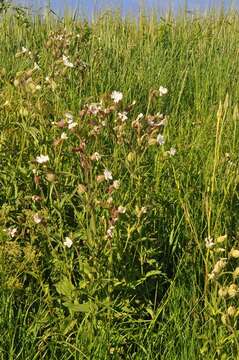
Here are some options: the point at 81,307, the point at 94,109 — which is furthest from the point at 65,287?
the point at 94,109

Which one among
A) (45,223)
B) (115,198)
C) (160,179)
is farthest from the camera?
(160,179)

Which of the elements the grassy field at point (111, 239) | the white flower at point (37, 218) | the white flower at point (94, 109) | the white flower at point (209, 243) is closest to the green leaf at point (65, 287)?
the grassy field at point (111, 239)

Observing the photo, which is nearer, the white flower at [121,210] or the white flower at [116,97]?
the white flower at [121,210]

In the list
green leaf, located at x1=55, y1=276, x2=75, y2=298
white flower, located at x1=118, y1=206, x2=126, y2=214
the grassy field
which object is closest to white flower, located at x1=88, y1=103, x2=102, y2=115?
the grassy field

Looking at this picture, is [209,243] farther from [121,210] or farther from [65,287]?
[65,287]

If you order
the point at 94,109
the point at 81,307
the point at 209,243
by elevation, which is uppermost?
the point at 94,109

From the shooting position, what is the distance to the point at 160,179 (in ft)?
6.46

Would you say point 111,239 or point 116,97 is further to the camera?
point 116,97

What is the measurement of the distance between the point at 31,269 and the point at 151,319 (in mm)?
337

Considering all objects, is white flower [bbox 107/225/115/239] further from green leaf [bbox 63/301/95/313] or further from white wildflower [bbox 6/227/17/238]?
white wildflower [bbox 6/227/17/238]

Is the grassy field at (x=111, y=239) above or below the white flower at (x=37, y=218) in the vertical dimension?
below

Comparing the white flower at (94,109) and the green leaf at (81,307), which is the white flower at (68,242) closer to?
the green leaf at (81,307)

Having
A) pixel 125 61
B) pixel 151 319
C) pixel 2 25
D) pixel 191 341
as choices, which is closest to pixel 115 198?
pixel 151 319

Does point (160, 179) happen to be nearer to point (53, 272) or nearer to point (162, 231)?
point (162, 231)
